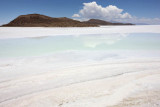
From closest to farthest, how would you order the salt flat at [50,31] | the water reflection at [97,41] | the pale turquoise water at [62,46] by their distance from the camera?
the pale turquoise water at [62,46] < the water reflection at [97,41] < the salt flat at [50,31]

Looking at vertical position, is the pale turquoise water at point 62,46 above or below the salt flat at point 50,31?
below

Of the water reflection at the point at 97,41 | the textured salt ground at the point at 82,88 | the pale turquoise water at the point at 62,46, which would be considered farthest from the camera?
the water reflection at the point at 97,41

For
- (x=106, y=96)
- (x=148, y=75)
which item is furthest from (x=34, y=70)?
(x=148, y=75)

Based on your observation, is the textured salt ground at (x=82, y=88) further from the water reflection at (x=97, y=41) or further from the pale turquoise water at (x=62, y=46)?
the water reflection at (x=97, y=41)

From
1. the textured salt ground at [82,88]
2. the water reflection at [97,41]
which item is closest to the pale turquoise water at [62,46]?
the water reflection at [97,41]

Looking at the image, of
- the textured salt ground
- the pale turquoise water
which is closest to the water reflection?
the pale turquoise water

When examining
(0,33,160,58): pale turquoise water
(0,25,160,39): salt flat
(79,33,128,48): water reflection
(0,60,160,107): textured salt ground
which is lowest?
(0,60,160,107): textured salt ground

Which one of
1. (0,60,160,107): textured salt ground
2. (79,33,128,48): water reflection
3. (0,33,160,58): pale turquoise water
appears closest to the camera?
(0,60,160,107): textured salt ground

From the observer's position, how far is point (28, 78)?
8.81ft

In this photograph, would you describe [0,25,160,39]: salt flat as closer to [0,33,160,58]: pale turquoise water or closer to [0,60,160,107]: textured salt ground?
[0,33,160,58]: pale turquoise water

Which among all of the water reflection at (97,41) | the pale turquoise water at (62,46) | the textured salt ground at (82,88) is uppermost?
the water reflection at (97,41)

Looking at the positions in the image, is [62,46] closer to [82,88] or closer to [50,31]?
[82,88]

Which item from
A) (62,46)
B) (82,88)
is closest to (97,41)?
(62,46)

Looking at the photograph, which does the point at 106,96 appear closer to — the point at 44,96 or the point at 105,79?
the point at 105,79
